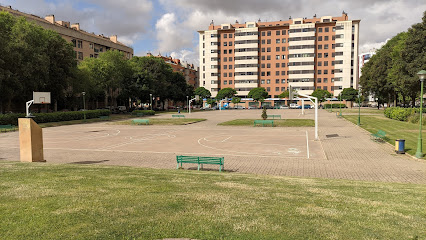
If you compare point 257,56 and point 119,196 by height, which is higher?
point 257,56

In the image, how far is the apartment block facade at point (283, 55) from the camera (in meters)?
107

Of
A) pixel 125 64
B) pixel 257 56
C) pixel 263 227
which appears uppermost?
pixel 257 56

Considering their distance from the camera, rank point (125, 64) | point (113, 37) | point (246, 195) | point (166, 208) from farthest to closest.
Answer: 1. point (113, 37)
2. point (125, 64)
3. point (246, 195)
4. point (166, 208)

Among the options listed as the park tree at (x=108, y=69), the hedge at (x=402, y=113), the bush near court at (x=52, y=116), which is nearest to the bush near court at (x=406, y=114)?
the hedge at (x=402, y=113)

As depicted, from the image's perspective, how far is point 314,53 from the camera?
356 feet

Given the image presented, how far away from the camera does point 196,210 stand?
236 inches

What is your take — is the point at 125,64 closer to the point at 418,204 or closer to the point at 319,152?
the point at 319,152

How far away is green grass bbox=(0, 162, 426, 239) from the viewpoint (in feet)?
16.2

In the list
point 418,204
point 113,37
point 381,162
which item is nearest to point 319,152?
point 381,162

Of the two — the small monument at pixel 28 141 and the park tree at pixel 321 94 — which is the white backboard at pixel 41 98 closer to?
the small monument at pixel 28 141

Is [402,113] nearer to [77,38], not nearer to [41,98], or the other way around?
[41,98]

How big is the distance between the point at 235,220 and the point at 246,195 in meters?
1.98

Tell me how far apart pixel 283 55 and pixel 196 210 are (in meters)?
114

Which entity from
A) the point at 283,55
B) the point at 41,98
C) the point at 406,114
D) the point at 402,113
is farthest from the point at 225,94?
the point at 41,98
